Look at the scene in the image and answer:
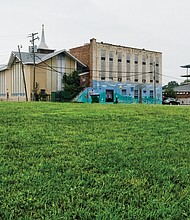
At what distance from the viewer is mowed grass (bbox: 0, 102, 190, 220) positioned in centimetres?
261

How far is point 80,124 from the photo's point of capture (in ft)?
22.4

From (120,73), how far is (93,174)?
38.3 m

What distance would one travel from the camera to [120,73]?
135 ft

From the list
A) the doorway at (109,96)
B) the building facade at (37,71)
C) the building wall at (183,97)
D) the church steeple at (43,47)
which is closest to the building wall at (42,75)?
the building facade at (37,71)

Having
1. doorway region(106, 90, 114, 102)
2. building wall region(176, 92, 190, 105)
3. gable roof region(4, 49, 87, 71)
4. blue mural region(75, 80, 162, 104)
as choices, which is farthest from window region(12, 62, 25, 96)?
building wall region(176, 92, 190, 105)

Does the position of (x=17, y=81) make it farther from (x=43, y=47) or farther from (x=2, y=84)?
(x=43, y=47)

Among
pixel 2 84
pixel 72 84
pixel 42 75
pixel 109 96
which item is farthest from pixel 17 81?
pixel 109 96

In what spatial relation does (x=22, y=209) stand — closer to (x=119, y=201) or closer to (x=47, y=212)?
(x=47, y=212)

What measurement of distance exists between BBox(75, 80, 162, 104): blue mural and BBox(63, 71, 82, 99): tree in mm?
610

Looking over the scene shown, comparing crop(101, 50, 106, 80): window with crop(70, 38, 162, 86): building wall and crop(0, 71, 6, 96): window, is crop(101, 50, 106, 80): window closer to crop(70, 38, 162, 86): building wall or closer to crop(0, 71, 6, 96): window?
crop(70, 38, 162, 86): building wall

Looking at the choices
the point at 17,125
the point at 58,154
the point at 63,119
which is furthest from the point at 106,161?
the point at 63,119

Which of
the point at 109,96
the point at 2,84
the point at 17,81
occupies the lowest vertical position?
the point at 109,96

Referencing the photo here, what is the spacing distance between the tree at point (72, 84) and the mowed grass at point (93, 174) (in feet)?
103

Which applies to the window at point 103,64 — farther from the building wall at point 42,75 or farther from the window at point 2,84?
the window at point 2,84
